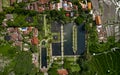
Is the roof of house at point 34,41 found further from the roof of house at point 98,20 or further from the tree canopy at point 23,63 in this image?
the roof of house at point 98,20

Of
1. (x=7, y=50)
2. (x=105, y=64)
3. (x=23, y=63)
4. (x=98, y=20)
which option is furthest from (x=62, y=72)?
(x=98, y=20)

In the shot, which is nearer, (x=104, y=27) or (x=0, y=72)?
(x=0, y=72)

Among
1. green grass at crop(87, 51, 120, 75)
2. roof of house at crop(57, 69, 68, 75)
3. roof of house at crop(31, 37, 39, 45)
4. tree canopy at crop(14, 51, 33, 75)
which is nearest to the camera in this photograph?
tree canopy at crop(14, 51, 33, 75)

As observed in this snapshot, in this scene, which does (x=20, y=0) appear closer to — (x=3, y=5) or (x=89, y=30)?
(x=3, y=5)

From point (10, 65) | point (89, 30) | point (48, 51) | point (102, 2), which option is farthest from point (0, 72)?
point (102, 2)

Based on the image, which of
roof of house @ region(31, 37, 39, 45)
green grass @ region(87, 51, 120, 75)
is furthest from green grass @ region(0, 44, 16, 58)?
green grass @ region(87, 51, 120, 75)

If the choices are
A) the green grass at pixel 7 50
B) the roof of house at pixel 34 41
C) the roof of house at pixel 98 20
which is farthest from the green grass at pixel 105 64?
the green grass at pixel 7 50

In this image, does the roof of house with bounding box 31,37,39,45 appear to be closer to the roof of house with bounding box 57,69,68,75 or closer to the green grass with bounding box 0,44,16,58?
the green grass with bounding box 0,44,16,58

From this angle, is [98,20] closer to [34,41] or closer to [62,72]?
[62,72]
